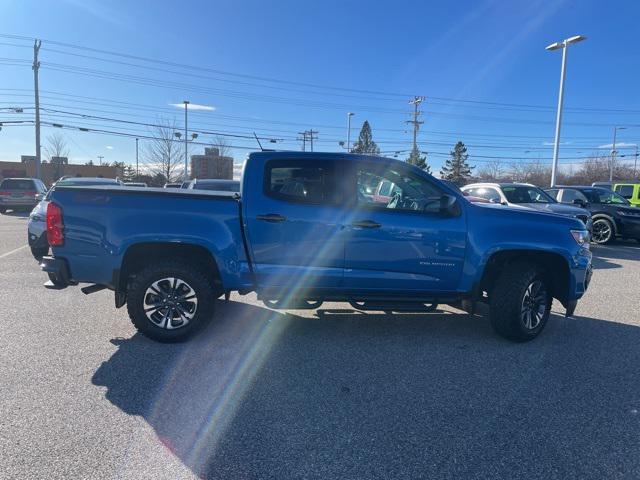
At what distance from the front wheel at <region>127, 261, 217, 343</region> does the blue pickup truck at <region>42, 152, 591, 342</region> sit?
11 millimetres

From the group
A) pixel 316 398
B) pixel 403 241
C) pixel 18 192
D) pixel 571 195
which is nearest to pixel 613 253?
pixel 571 195

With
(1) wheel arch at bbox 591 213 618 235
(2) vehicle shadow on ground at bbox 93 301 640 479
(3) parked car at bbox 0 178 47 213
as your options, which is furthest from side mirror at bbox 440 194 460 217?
(3) parked car at bbox 0 178 47 213

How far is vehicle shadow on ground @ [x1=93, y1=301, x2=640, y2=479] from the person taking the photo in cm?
270

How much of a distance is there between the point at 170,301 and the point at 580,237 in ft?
14.5

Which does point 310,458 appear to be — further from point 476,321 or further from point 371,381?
point 476,321

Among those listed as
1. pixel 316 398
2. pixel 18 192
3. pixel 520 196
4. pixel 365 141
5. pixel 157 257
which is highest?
pixel 365 141

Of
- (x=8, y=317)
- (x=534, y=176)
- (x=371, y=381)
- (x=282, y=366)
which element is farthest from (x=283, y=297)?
(x=534, y=176)

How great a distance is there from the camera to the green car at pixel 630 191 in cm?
1792

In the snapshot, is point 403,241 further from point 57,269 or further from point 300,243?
point 57,269

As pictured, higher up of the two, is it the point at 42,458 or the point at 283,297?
the point at 283,297

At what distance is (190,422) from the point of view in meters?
3.10

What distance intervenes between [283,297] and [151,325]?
134 cm

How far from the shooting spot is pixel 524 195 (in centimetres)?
1210

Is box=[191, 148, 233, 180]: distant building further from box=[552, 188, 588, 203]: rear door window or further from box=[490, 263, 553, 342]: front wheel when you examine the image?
box=[490, 263, 553, 342]: front wheel
